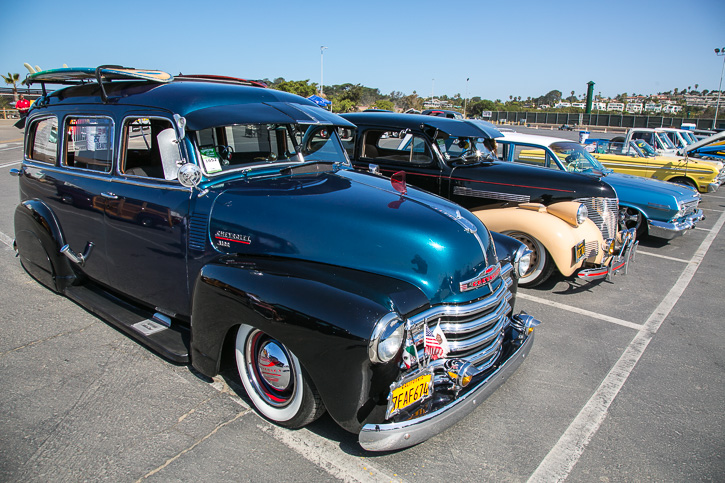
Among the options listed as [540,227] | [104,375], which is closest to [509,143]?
[540,227]

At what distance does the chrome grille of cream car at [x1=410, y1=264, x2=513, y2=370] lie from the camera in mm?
2693

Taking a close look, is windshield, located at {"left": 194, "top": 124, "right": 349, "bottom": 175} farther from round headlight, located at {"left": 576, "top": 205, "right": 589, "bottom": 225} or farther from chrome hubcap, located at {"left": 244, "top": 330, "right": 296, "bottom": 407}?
round headlight, located at {"left": 576, "top": 205, "right": 589, "bottom": 225}

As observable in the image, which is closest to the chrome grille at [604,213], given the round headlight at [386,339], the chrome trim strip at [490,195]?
the chrome trim strip at [490,195]

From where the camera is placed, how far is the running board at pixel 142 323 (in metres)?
3.30

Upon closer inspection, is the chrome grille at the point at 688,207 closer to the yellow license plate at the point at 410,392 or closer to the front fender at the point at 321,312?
the front fender at the point at 321,312

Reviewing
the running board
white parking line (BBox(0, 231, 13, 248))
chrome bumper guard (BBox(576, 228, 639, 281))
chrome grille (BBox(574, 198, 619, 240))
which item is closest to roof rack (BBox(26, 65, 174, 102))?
the running board

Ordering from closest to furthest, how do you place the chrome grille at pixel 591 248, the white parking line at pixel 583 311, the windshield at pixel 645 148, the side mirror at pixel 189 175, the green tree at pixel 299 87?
the side mirror at pixel 189 175
the white parking line at pixel 583 311
the chrome grille at pixel 591 248
the windshield at pixel 645 148
the green tree at pixel 299 87

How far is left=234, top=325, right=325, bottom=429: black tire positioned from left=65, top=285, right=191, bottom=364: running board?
51cm

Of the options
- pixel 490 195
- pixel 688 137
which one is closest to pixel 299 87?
pixel 688 137

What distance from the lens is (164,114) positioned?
3422 mm

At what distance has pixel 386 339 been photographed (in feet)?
7.76

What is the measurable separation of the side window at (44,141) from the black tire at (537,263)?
504 centimetres

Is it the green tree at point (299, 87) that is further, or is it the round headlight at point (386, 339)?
the green tree at point (299, 87)

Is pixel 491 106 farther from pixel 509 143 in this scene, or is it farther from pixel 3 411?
pixel 3 411
